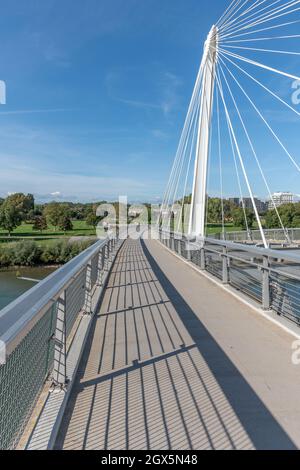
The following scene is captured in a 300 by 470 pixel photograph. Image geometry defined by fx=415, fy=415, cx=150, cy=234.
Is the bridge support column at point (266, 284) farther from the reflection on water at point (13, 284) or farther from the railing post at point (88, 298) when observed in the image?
the reflection on water at point (13, 284)

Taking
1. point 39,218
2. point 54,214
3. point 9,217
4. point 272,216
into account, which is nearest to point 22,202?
point 39,218

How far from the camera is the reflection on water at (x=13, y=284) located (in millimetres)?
33294

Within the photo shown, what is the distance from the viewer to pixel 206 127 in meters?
14.9

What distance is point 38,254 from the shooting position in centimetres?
5784

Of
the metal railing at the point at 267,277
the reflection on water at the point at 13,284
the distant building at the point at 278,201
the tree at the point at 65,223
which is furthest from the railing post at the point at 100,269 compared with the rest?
the tree at the point at 65,223

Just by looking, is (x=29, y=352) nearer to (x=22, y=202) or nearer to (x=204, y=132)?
(x=204, y=132)

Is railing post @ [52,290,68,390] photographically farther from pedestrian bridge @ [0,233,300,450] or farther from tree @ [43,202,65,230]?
tree @ [43,202,65,230]

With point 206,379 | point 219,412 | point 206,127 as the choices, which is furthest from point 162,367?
point 206,127

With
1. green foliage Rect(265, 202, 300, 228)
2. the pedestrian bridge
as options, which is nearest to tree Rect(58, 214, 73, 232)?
green foliage Rect(265, 202, 300, 228)

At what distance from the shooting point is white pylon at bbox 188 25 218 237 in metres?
14.3

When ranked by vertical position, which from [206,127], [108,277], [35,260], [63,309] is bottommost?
[35,260]

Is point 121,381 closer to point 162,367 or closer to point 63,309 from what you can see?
point 162,367

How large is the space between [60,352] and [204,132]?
12.9m
